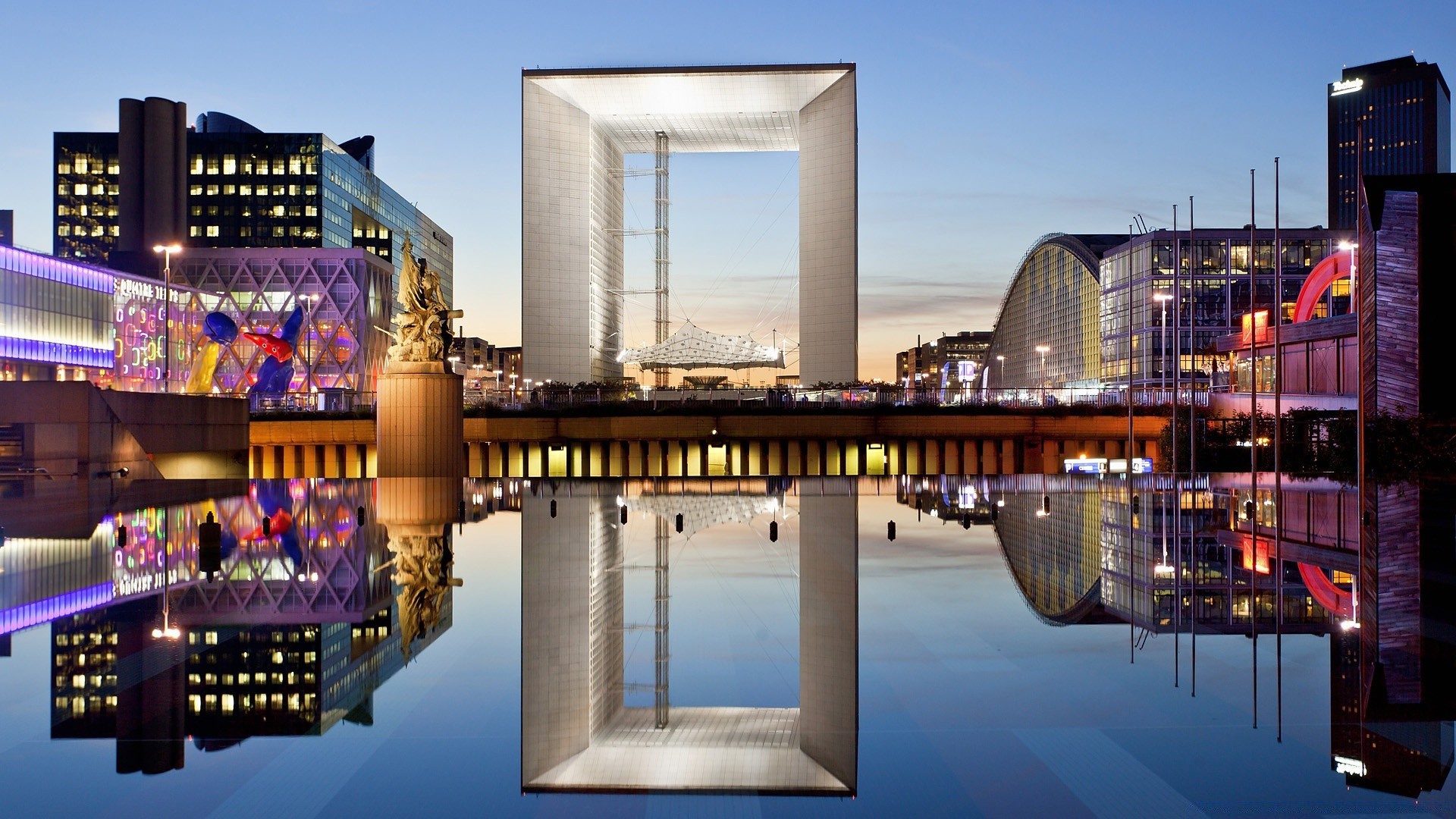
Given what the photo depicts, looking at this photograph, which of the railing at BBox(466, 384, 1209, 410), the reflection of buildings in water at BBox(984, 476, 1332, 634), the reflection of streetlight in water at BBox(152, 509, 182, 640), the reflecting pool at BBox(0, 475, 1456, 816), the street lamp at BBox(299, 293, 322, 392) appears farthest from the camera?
the street lamp at BBox(299, 293, 322, 392)

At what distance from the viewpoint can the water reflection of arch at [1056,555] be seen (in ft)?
35.7

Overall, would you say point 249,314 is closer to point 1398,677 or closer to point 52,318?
point 52,318

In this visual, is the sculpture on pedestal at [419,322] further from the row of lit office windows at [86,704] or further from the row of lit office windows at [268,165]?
the row of lit office windows at [268,165]

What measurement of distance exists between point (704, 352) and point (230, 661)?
2792 inches

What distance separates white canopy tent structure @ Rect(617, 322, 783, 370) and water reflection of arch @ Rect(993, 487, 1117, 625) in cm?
5534

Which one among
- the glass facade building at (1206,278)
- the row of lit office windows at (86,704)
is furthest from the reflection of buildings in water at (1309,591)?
the glass facade building at (1206,278)

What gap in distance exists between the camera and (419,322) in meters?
28.8

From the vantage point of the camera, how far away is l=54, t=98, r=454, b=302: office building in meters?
147

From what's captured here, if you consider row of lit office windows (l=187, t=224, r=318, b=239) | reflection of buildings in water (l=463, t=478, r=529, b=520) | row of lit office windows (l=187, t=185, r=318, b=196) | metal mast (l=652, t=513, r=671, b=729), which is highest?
row of lit office windows (l=187, t=185, r=318, b=196)

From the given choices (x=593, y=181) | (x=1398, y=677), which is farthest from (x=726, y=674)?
(x=593, y=181)

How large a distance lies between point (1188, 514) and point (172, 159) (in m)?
157

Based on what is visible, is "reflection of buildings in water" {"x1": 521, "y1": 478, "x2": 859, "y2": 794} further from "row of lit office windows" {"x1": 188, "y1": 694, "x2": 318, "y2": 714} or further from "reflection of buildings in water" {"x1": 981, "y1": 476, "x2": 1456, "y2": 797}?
"reflection of buildings in water" {"x1": 981, "y1": 476, "x2": 1456, "y2": 797}

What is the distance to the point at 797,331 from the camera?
79.5m

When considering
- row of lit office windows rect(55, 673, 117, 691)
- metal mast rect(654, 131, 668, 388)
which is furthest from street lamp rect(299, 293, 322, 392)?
row of lit office windows rect(55, 673, 117, 691)
